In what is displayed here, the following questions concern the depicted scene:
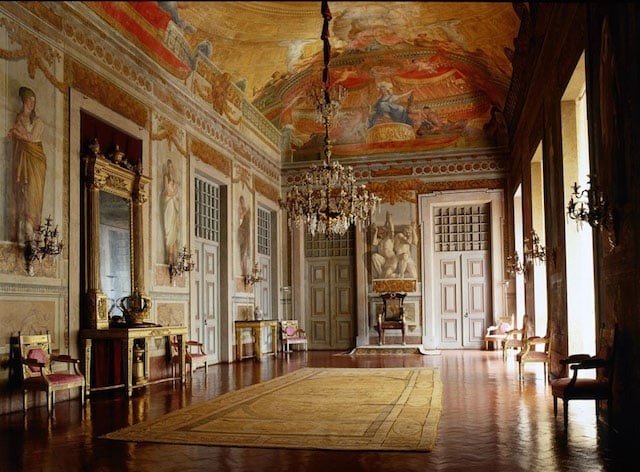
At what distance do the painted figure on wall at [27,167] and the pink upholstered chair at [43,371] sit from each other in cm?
138

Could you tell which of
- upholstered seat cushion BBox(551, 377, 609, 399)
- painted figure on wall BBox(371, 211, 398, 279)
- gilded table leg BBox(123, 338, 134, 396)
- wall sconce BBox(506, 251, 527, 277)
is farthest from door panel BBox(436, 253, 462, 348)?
upholstered seat cushion BBox(551, 377, 609, 399)

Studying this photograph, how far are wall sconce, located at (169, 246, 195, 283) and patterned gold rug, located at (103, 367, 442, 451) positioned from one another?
324 cm

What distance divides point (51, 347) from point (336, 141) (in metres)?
13.5

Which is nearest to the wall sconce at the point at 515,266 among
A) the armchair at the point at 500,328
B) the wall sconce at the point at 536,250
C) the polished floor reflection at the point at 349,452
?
the armchair at the point at 500,328

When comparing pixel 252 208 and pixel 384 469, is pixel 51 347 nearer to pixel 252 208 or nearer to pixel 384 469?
pixel 384 469

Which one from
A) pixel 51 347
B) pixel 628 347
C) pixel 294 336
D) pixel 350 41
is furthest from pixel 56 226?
pixel 294 336

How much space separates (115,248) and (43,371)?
3.02 meters

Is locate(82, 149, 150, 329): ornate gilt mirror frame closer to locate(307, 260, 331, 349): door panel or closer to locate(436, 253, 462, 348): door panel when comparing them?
locate(307, 260, 331, 349): door panel

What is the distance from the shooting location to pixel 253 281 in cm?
1764

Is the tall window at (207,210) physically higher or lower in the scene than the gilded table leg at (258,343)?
higher

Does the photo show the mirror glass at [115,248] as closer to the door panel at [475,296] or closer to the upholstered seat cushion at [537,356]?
the upholstered seat cushion at [537,356]

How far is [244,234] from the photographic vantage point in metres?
17.5

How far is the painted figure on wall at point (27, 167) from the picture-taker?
8.82 metres

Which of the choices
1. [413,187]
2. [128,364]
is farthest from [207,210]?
[413,187]
